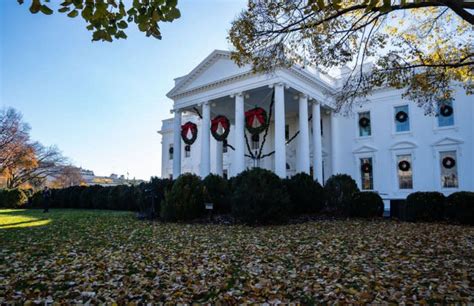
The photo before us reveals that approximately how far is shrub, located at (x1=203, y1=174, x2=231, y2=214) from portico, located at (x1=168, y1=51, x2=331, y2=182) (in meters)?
4.52

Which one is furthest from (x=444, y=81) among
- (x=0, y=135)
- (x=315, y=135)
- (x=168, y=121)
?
(x=0, y=135)

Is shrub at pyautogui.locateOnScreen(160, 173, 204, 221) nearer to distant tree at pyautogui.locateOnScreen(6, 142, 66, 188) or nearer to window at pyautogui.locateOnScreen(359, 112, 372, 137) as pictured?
window at pyautogui.locateOnScreen(359, 112, 372, 137)

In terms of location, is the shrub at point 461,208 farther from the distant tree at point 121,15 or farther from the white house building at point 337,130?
the distant tree at point 121,15

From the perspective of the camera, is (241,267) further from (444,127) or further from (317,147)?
(444,127)

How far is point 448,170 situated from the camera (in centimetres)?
1864

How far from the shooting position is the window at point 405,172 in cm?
1986

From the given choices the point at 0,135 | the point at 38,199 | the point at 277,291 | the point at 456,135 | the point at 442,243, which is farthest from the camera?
the point at 0,135

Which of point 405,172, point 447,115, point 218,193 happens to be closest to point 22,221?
point 218,193

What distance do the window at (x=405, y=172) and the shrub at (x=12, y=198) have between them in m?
27.3

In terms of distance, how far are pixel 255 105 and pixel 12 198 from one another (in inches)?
771

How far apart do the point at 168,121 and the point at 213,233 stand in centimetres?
2451

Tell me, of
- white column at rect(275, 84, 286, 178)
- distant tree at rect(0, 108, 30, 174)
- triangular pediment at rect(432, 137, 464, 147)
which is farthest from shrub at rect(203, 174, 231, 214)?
distant tree at rect(0, 108, 30, 174)

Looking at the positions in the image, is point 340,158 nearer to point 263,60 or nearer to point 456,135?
point 456,135

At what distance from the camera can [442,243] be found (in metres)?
6.88
